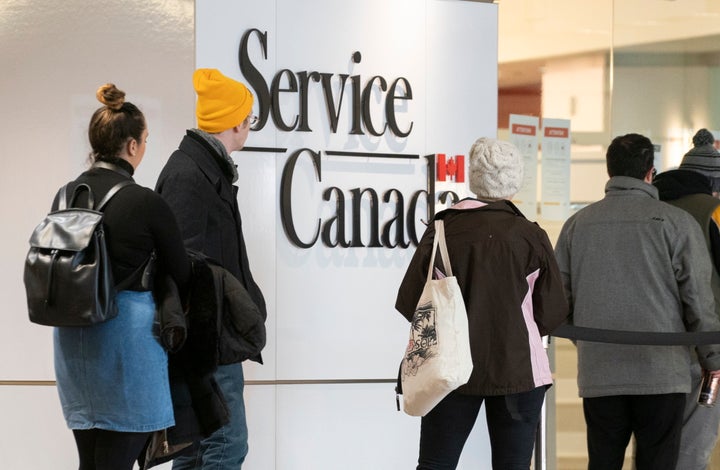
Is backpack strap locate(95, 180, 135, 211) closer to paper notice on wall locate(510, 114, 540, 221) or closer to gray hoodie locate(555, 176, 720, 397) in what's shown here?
gray hoodie locate(555, 176, 720, 397)

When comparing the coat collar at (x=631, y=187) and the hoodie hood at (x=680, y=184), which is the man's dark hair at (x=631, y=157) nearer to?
the coat collar at (x=631, y=187)

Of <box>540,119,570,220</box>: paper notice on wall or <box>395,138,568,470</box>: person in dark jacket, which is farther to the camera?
<box>540,119,570,220</box>: paper notice on wall

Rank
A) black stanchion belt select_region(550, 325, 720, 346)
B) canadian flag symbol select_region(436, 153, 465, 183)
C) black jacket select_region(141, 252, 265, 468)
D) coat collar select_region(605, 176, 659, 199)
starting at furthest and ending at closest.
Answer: canadian flag symbol select_region(436, 153, 465, 183) → coat collar select_region(605, 176, 659, 199) → black stanchion belt select_region(550, 325, 720, 346) → black jacket select_region(141, 252, 265, 468)

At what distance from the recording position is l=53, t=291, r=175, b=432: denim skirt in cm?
263

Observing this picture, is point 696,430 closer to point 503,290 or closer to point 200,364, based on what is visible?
point 503,290

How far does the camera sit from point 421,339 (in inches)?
111

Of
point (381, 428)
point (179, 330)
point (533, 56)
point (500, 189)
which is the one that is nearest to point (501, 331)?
point (500, 189)

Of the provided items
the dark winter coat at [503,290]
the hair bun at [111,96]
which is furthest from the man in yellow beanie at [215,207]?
the dark winter coat at [503,290]

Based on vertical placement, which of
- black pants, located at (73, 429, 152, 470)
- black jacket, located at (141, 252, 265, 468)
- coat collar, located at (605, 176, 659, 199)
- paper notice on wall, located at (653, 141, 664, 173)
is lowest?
black pants, located at (73, 429, 152, 470)

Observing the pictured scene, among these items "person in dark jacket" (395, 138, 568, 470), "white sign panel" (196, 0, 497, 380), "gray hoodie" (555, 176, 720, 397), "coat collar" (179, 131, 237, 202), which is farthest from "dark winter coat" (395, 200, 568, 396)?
"white sign panel" (196, 0, 497, 380)

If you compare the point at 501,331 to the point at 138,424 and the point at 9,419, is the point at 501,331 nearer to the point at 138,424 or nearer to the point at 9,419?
the point at 138,424

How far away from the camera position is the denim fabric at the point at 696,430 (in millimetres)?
3496

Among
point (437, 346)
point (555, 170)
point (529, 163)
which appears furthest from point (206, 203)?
point (555, 170)

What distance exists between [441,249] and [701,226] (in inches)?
51.1
